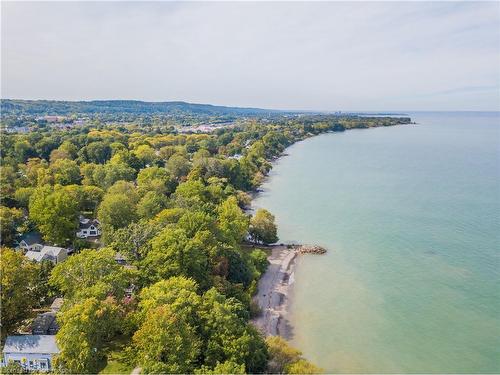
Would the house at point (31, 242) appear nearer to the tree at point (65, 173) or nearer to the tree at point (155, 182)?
the tree at point (155, 182)

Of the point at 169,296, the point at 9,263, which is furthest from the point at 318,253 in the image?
the point at 9,263

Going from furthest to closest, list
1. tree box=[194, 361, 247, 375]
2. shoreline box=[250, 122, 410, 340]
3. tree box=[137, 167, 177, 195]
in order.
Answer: tree box=[137, 167, 177, 195] → shoreline box=[250, 122, 410, 340] → tree box=[194, 361, 247, 375]

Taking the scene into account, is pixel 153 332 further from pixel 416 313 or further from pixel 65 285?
pixel 416 313

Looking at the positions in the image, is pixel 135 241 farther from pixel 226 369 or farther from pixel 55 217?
pixel 226 369

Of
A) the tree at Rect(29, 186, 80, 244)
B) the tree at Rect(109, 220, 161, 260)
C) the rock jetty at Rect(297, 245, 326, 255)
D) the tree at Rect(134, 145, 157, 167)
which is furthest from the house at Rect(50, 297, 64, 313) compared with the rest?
the tree at Rect(134, 145, 157, 167)

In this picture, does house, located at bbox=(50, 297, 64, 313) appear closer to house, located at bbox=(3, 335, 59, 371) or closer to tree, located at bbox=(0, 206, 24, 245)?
house, located at bbox=(3, 335, 59, 371)

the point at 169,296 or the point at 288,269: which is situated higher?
the point at 169,296

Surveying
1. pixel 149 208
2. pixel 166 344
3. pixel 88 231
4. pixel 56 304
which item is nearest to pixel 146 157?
pixel 88 231
